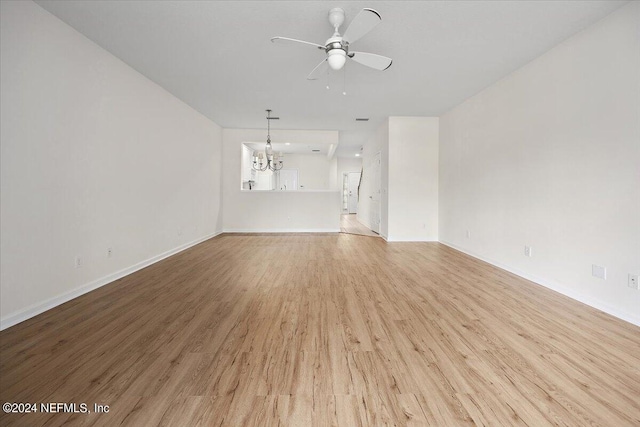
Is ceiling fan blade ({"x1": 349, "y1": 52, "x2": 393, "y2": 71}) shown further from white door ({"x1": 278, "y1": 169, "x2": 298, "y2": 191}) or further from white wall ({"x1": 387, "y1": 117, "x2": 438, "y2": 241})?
white door ({"x1": 278, "y1": 169, "x2": 298, "y2": 191})

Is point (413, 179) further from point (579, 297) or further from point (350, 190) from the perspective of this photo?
point (350, 190)

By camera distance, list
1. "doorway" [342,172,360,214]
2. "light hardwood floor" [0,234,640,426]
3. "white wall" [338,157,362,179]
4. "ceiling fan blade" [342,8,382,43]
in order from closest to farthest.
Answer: "light hardwood floor" [0,234,640,426]
"ceiling fan blade" [342,8,382,43]
"white wall" [338,157,362,179]
"doorway" [342,172,360,214]

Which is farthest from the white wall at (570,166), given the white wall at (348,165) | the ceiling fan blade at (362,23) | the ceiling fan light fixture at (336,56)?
the white wall at (348,165)

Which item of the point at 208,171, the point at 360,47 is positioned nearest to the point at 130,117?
the point at 208,171

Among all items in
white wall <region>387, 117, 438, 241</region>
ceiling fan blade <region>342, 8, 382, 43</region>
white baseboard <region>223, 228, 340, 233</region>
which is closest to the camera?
ceiling fan blade <region>342, 8, 382, 43</region>

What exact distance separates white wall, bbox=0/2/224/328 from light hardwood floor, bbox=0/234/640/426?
351 millimetres

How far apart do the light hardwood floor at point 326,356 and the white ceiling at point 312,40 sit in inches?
103

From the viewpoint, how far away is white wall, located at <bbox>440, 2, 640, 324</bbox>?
2291 millimetres

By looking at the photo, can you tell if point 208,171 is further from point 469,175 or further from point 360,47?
point 469,175

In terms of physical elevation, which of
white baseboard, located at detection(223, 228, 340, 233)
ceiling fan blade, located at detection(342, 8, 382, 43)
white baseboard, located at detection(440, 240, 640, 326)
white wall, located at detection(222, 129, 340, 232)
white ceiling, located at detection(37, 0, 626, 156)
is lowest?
white baseboard, located at detection(440, 240, 640, 326)

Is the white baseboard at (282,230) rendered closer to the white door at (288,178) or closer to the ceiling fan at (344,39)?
the white door at (288,178)

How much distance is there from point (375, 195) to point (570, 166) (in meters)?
4.61

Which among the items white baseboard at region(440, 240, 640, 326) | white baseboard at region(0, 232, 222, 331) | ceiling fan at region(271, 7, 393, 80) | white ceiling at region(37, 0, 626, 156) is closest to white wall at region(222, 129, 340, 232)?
white ceiling at region(37, 0, 626, 156)

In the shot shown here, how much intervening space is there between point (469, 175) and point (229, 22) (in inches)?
163
